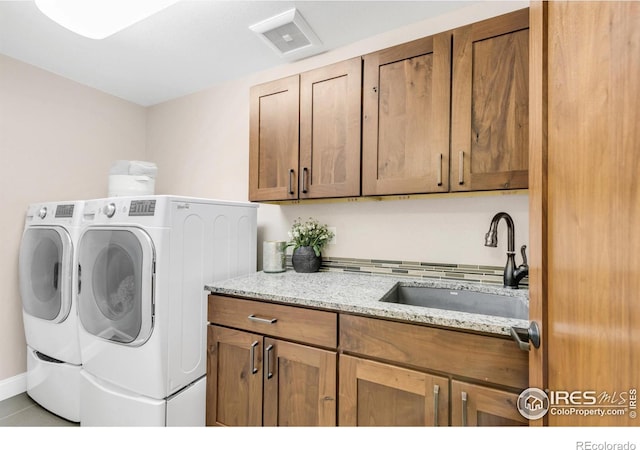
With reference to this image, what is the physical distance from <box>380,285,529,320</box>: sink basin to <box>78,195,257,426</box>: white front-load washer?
1.02 metres

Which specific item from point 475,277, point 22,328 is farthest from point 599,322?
point 22,328

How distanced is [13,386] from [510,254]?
345cm

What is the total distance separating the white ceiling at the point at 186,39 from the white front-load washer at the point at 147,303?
1.14 meters

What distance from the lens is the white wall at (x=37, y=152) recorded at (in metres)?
2.13

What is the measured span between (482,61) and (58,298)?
2828 mm

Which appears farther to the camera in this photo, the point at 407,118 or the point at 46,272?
the point at 46,272

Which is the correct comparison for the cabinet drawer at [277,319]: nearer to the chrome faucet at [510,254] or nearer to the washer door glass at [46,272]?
the chrome faucet at [510,254]

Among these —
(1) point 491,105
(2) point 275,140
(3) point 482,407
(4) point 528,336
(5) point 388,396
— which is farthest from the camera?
(2) point 275,140

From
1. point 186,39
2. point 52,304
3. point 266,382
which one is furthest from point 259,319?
point 186,39

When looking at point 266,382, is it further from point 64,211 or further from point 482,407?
point 64,211

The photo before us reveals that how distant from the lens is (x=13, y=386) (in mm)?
2123

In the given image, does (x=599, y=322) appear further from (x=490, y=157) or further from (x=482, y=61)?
(x=482, y=61)

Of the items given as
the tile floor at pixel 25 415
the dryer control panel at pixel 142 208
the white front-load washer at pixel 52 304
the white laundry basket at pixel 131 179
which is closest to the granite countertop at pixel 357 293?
the dryer control panel at pixel 142 208

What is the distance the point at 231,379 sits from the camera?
4.89ft
